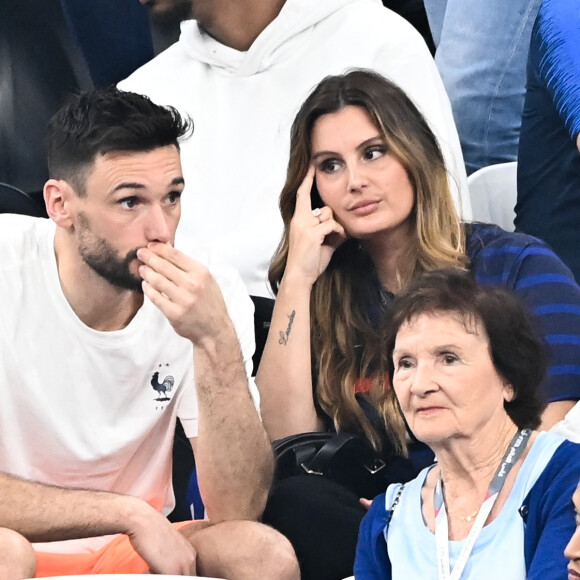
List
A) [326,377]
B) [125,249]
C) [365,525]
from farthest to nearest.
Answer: [326,377] → [125,249] → [365,525]

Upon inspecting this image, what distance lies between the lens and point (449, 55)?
3.51 m

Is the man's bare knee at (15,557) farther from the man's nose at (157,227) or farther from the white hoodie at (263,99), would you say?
the white hoodie at (263,99)

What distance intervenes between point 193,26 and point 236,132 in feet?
1.02

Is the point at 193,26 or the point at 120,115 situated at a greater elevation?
the point at 193,26

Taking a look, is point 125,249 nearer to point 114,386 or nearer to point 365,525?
point 114,386

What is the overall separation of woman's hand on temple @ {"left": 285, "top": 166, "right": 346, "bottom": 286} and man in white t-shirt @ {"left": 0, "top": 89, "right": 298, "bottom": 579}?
0.12 meters

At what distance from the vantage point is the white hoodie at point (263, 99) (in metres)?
3.16

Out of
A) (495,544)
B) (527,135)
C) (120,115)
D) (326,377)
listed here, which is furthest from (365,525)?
(527,135)

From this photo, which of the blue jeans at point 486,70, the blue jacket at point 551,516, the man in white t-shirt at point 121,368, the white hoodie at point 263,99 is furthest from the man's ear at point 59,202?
the blue jeans at point 486,70

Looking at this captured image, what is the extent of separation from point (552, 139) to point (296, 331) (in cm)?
67

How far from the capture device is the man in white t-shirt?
2.48 metres

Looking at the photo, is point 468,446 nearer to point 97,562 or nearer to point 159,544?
point 159,544

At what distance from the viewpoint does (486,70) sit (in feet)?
11.3

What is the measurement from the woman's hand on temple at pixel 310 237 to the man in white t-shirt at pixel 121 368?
0.39 ft
